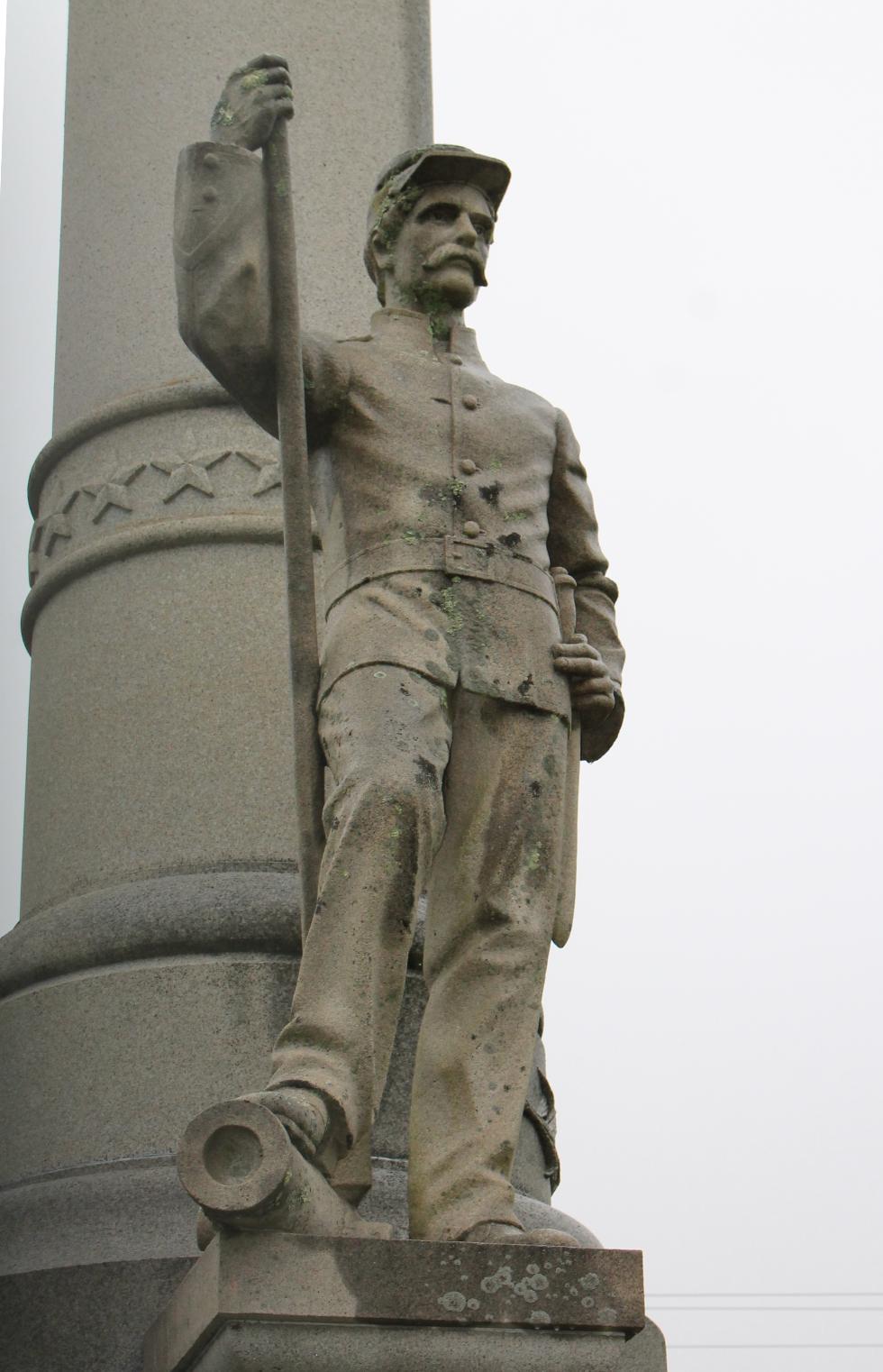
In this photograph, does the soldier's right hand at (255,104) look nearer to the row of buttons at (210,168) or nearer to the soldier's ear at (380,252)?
the row of buttons at (210,168)

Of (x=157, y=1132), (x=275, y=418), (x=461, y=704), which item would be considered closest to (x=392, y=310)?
(x=275, y=418)

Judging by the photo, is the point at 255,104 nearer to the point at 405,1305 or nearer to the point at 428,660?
the point at 428,660

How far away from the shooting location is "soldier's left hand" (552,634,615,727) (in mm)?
5531

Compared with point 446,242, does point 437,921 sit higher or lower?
lower

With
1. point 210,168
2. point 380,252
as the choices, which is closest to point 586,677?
point 380,252

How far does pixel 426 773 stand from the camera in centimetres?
515

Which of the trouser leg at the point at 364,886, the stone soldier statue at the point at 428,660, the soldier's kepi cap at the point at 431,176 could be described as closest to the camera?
the trouser leg at the point at 364,886

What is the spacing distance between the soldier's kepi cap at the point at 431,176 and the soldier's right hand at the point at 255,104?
0.44 metres

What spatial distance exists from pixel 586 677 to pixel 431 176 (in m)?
1.36

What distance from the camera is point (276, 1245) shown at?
4.49 meters

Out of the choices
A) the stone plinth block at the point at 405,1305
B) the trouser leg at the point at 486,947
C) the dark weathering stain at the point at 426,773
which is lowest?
the stone plinth block at the point at 405,1305

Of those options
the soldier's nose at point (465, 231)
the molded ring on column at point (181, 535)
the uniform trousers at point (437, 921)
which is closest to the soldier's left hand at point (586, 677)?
the uniform trousers at point (437, 921)

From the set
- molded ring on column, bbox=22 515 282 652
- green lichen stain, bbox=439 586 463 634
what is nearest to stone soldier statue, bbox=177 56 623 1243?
green lichen stain, bbox=439 586 463 634

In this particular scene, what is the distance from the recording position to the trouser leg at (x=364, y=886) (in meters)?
4.84
